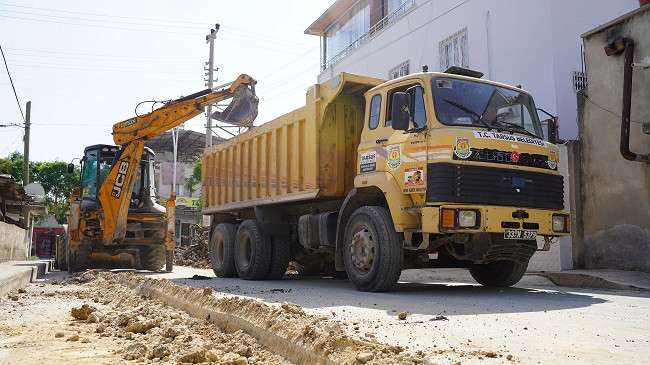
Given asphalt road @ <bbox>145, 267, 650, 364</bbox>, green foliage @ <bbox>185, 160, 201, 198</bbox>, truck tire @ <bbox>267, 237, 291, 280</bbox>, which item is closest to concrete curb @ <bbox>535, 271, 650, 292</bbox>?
asphalt road @ <bbox>145, 267, 650, 364</bbox>

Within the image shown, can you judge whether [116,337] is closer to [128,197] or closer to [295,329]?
[295,329]

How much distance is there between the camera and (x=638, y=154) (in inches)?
368

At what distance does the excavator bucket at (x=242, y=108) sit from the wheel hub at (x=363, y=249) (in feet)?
19.1

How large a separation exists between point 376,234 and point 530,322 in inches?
105

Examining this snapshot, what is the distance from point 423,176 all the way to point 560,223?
6.40 ft

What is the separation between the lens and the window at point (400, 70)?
17578mm

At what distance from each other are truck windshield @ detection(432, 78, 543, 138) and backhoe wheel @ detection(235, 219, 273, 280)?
4.37 metres

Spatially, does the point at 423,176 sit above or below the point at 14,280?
above

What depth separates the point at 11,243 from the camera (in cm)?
1574

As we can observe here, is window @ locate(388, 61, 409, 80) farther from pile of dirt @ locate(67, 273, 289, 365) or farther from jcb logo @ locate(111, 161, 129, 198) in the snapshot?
pile of dirt @ locate(67, 273, 289, 365)

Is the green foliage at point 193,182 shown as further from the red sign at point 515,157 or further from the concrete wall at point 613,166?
the red sign at point 515,157

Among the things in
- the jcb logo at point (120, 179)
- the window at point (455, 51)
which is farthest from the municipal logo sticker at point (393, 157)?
the window at point (455, 51)

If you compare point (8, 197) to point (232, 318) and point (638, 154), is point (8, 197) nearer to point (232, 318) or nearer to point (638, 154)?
point (232, 318)

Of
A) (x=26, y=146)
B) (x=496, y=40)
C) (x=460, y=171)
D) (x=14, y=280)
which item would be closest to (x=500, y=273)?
(x=460, y=171)
